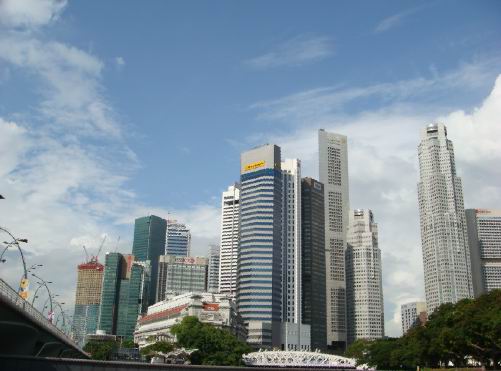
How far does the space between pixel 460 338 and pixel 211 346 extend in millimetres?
62802

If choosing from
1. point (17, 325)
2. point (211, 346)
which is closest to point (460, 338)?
point (211, 346)

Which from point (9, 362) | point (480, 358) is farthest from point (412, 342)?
point (9, 362)

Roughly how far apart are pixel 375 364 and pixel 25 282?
13759 centimetres

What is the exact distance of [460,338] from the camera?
341 ft

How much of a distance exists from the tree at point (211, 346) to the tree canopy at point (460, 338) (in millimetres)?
42781

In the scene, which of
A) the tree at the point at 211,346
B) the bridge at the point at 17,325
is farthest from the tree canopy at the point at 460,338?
the bridge at the point at 17,325

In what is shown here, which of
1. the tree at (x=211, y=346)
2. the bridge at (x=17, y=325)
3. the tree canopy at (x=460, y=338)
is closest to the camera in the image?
the bridge at (x=17, y=325)

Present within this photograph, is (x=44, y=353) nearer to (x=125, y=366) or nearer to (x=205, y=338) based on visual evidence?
(x=205, y=338)

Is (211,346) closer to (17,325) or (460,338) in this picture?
(460,338)

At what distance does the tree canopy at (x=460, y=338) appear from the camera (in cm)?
9719

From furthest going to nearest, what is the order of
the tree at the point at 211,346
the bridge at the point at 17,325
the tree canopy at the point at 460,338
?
the tree at the point at 211,346, the tree canopy at the point at 460,338, the bridge at the point at 17,325

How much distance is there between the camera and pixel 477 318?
98.4 m

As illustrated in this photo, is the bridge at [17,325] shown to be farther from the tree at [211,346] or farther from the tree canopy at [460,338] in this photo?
the tree canopy at [460,338]

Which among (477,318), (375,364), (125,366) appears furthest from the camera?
(375,364)
